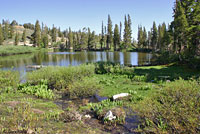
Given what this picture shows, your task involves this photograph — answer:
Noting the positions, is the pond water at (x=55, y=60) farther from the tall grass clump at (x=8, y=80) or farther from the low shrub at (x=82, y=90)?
the low shrub at (x=82, y=90)

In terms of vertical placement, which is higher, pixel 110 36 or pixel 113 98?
pixel 110 36

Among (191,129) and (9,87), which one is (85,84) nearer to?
(9,87)

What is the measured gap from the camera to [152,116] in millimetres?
5906

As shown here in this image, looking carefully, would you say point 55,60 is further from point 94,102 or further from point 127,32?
point 127,32

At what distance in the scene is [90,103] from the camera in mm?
9609

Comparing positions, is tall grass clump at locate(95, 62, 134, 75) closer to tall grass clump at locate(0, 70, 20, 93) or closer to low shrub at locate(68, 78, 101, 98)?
low shrub at locate(68, 78, 101, 98)

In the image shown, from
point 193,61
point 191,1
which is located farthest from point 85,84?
point 191,1

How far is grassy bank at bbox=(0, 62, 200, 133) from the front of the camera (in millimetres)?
5051

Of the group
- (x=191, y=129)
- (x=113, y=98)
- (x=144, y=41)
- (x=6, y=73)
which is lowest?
(x=113, y=98)

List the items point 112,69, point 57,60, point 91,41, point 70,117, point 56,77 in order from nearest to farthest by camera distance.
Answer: point 70,117 → point 56,77 → point 112,69 → point 57,60 → point 91,41

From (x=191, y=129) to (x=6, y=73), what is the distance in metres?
13.0

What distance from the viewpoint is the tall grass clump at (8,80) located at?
11602mm

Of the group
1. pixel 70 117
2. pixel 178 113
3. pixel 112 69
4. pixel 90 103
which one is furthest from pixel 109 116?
pixel 112 69

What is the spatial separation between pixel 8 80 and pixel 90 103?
22.9ft
